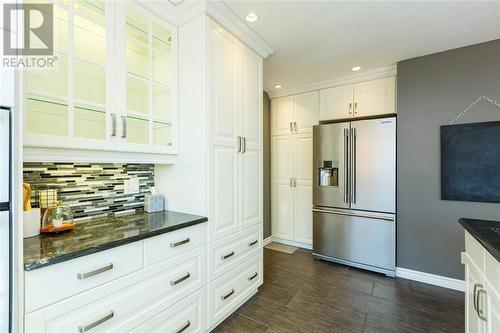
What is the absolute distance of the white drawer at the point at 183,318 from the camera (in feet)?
4.78

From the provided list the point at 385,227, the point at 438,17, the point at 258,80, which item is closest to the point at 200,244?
the point at 258,80

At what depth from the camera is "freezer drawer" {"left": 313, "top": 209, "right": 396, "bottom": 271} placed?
9.32 feet

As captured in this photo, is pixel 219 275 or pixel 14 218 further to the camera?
pixel 219 275

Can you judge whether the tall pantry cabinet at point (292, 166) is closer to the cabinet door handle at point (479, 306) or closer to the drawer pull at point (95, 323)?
the cabinet door handle at point (479, 306)

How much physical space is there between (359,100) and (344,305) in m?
2.53

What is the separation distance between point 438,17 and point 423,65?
83cm

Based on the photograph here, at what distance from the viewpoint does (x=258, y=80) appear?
2475 mm

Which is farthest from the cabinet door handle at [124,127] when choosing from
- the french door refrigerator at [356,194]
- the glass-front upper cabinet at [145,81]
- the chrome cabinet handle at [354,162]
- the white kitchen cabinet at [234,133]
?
the chrome cabinet handle at [354,162]

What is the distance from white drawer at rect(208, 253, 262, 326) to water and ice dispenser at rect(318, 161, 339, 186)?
1.43m

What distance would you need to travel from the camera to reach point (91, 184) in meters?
1.77

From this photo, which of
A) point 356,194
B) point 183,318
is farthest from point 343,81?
point 183,318

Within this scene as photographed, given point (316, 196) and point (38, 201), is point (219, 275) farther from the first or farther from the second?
point (316, 196)

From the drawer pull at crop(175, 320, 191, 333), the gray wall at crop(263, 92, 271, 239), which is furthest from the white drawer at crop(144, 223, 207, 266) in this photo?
the gray wall at crop(263, 92, 271, 239)

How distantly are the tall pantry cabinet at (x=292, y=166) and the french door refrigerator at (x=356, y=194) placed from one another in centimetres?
37
